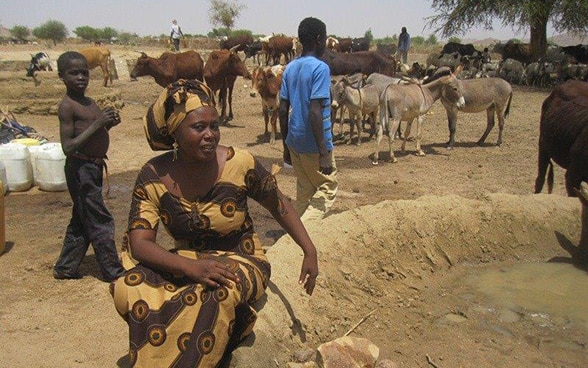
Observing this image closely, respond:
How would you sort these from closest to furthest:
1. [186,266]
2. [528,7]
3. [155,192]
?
1. [186,266]
2. [155,192]
3. [528,7]

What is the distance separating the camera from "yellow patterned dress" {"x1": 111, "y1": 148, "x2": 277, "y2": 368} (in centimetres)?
238

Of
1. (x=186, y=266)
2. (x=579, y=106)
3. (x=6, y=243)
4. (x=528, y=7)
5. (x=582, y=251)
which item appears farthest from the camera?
(x=528, y=7)

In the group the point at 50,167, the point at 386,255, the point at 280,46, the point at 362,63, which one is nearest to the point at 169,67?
the point at 362,63

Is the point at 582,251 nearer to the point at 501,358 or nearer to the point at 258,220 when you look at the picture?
the point at 501,358

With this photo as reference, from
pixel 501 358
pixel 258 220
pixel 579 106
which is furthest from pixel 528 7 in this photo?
pixel 501 358

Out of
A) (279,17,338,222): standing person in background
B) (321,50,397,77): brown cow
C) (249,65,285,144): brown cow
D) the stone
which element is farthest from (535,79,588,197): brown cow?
(321,50,397,77): brown cow

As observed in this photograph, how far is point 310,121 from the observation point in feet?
14.6

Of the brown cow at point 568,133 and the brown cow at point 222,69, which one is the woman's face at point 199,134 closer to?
the brown cow at point 568,133

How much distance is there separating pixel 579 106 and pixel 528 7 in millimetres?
16512

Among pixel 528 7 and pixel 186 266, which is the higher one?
pixel 528 7

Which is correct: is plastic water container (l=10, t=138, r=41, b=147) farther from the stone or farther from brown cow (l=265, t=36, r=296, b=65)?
brown cow (l=265, t=36, r=296, b=65)

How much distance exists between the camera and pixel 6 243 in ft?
17.9

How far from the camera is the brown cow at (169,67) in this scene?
1315 centimetres

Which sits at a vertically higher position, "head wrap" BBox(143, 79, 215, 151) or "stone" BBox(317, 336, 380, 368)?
"head wrap" BBox(143, 79, 215, 151)
